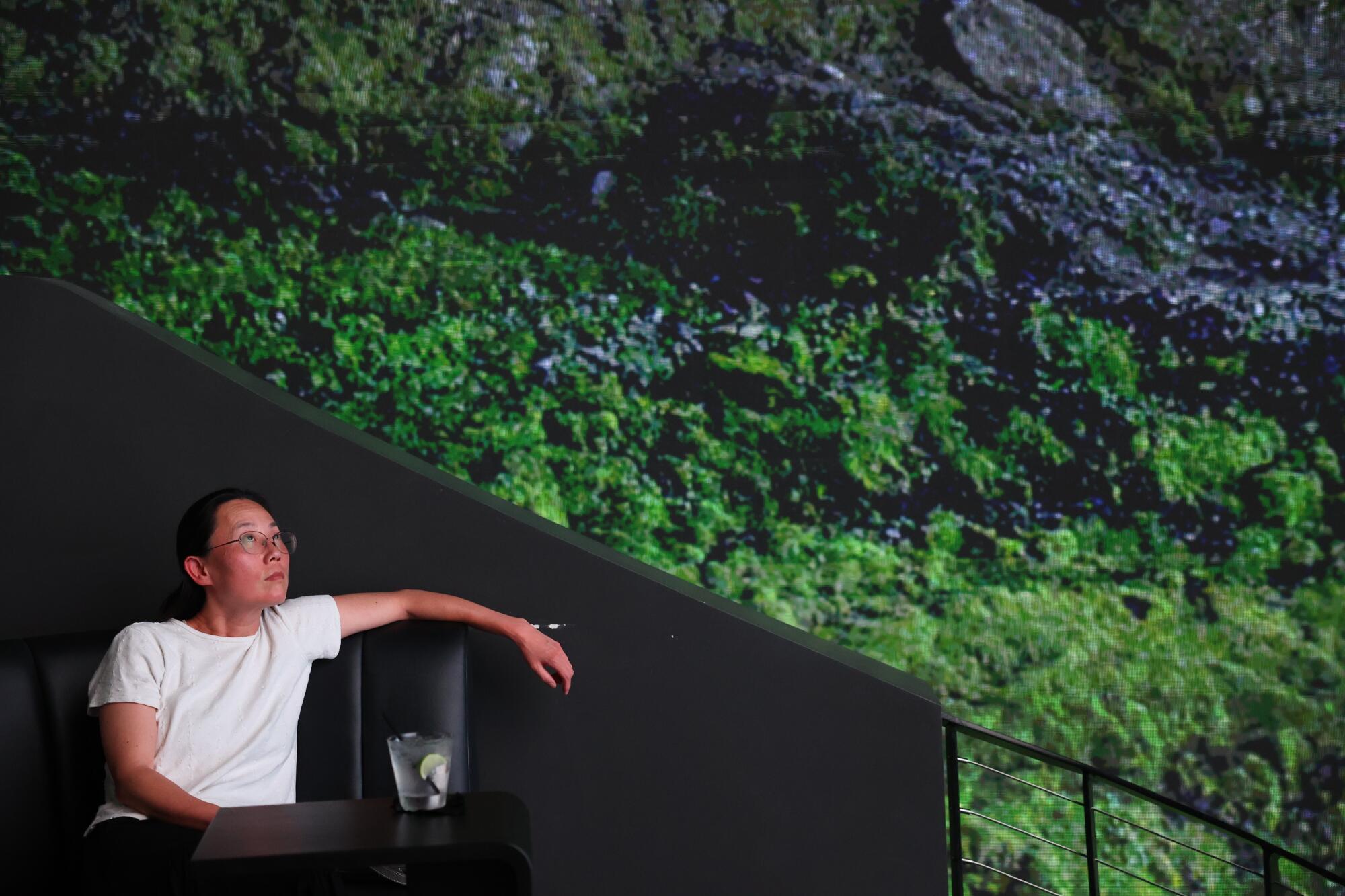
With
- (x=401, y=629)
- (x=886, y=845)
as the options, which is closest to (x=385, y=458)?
(x=401, y=629)

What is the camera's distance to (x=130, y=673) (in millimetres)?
1788

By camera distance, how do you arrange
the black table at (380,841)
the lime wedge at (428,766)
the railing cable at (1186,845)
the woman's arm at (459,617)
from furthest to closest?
the railing cable at (1186,845) < the woman's arm at (459,617) < the lime wedge at (428,766) < the black table at (380,841)

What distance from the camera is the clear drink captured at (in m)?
1.49

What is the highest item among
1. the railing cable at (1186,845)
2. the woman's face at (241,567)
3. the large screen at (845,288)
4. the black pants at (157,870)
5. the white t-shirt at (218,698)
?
the large screen at (845,288)

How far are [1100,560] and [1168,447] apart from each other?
36 cm

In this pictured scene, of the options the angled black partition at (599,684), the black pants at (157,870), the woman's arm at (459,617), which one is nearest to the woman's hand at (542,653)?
the woman's arm at (459,617)

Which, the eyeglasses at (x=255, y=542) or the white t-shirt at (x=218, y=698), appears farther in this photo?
the eyeglasses at (x=255, y=542)

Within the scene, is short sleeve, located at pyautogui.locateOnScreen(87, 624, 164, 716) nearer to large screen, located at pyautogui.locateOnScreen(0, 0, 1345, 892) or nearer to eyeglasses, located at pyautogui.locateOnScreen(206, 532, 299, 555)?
eyeglasses, located at pyautogui.locateOnScreen(206, 532, 299, 555)

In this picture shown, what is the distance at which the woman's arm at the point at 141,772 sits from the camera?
168cm

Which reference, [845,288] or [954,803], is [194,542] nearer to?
[954,803]

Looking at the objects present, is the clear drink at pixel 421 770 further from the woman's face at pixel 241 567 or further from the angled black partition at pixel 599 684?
the angled black partition at pixel 599 684

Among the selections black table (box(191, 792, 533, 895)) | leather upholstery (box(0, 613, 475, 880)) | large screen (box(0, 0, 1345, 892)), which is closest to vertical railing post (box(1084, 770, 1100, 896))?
large screen (box(0, 0, 1345, 892))

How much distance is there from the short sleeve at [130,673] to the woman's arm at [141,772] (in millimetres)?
12

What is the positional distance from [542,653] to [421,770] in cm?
58
